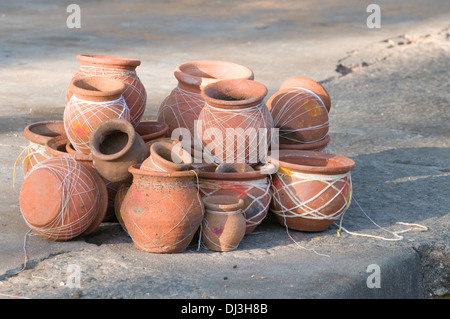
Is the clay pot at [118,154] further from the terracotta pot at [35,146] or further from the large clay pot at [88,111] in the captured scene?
the terracotta pot at [35,146]

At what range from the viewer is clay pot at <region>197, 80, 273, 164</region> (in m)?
4.37

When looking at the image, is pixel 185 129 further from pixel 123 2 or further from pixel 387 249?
pixel 123 2

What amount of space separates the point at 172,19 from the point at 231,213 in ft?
29.8

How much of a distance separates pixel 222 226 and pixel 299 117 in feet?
4.26

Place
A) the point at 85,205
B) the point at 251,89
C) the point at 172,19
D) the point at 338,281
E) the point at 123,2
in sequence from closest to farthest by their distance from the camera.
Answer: the point at 338,281 → the point at 85,205 → the point at 251,89 → the point at 172,19 → the point at 123,2

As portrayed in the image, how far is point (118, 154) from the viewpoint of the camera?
4.01 metres

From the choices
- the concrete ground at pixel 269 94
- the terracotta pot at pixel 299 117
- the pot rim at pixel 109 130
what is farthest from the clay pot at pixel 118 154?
the terracotta pot at pixel 299 117

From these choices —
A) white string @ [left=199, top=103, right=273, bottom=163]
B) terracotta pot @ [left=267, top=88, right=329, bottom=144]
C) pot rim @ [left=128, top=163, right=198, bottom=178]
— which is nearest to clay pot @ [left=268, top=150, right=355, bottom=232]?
white string @ [left=199, top=103, right=273, bottom=163]

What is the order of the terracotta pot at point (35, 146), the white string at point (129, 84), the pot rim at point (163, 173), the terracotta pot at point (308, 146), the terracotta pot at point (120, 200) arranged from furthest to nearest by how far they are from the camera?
the terracotta pot at point (308, 146) → the white string at point (129, 84) → the terracotta pot at point (35, 146) → the terracotta pot at point (120, 200) → the pot rim at point (163, 173)

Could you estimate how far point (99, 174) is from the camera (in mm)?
4141

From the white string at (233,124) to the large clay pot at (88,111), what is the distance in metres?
0.55

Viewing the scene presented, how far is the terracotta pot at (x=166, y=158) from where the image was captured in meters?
3.89

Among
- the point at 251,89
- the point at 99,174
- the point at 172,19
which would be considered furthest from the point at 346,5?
the point at 99,174

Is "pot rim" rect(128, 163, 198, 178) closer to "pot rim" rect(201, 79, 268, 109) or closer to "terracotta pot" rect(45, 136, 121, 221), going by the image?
"terracotta pot" rect(45, 136, 121, 221)
